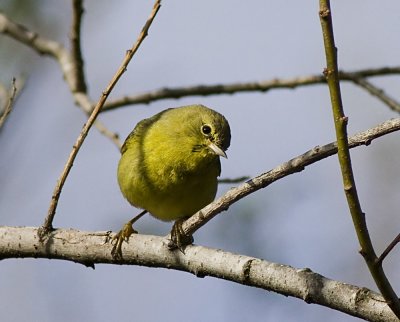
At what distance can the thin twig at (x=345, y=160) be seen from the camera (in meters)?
2.58

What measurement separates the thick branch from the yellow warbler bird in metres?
1.17

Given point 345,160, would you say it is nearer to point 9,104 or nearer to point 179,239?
point 179,239

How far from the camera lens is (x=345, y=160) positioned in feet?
9.15

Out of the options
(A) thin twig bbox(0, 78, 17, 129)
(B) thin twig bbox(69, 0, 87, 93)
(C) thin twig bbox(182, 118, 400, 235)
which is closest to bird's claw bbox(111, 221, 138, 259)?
(C) thin twig bbox(182, 118, 400, 235)

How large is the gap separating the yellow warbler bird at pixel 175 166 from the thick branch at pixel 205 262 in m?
1.17

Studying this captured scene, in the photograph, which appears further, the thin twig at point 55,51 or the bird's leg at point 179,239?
the thin twig at point 55,51

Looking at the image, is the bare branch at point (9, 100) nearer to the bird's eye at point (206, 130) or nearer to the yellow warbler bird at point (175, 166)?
the yellow warbler bird at point (175, 166)

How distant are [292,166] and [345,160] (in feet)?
1.42

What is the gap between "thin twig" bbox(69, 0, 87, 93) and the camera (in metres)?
6.28

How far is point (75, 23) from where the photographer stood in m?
6.34

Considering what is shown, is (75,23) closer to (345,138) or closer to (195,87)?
(195,87)

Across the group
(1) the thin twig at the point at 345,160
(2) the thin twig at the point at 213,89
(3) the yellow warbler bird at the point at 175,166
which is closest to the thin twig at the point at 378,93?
(2) the thin twig at the point at 213,89

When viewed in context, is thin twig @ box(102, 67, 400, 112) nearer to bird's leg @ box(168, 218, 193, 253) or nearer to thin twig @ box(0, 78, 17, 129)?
thin twig @ box(0, 78, 17, 129)

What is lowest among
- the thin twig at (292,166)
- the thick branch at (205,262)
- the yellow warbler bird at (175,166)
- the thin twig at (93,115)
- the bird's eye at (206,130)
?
the thick branch at (205,262)
